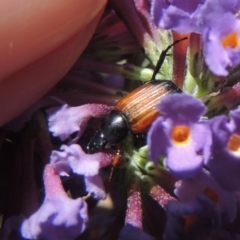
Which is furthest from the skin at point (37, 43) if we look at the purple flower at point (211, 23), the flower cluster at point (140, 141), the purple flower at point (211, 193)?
the purple flower at point (211, 193)

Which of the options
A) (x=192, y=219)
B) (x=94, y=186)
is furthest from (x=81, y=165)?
(x=192, y=219)

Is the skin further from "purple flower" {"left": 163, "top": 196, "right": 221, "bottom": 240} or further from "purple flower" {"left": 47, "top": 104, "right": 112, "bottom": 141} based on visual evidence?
"purple flower" {"left": 163, "top": 196, "right": 221, "bottom": 240}

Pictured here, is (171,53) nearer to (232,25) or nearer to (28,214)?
(232,25)

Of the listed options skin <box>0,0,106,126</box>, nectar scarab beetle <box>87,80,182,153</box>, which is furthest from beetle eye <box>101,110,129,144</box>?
skin <box>0,0,106,126</box>

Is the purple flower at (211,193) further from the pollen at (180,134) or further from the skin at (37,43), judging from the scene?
the skin at (37,43)

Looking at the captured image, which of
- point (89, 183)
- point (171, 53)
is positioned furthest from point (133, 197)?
point (171, 53)

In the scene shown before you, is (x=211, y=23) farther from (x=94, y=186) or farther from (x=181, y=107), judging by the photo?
(x=94, y=186)

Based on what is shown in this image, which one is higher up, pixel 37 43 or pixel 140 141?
pixel 37 43

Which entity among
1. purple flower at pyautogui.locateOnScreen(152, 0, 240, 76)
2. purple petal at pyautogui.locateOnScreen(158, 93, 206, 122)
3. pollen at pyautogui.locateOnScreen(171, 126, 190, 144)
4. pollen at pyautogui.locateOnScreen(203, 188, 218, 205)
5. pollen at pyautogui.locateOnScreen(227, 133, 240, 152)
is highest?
purple flower at pyautogui.locateOnScreen(152, 0, 240, 76)
